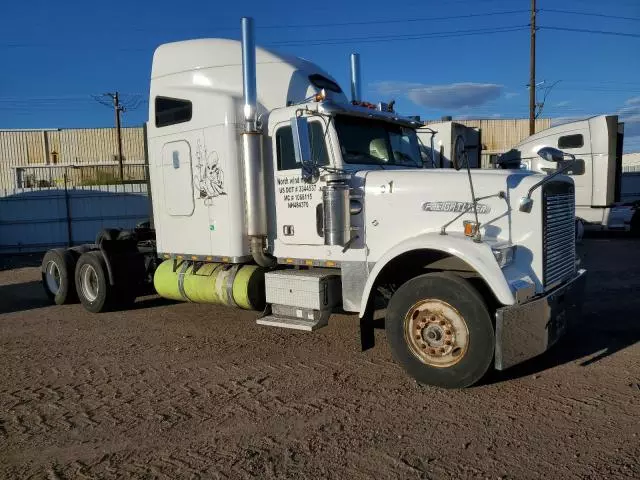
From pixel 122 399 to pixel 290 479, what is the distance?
2139mm

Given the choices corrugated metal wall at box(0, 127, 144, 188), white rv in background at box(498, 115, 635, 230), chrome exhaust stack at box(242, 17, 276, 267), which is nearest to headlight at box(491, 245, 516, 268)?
chrome exhaust stack at box(242, 17, 276, 267)

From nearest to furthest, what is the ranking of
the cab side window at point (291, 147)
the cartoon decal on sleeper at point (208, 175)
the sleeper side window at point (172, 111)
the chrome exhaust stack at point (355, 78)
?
the cab side window at point (291, 147) → the cartoon decal on sleeper at point (208, 175) → the sleeper side window at point (172, 111) → the chrome exhaust stack at point (355, 78)

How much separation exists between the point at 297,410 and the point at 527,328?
2.01 meters

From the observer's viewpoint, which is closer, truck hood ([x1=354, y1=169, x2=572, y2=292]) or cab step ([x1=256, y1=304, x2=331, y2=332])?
truck hood ([x1=354, y1=169, x2=572, y2=292])

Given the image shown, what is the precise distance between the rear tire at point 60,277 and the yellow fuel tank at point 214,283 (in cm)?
216

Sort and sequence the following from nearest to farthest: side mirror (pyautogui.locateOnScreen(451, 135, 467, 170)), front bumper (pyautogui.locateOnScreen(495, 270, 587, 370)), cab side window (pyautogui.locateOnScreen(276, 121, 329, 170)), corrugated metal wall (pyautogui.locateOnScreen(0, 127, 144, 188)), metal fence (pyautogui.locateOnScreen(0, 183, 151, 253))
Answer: front bumper (pyautogui.locateOnScreen(495, 270, 587, 370))
side mirror (pyautogui.locateOnScreen(451, 135, 467, 170))
cab side window (pyautogui.locateOnScreen(276, 121, 329, 170))
metal fence (pyautogui.locateOnScreen(0, 183, 151, 253))
corrugated metal wall (pyautogui.locateOnScreen(0, 127, 144, 188))

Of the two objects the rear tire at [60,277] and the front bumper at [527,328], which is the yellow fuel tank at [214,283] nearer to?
the rear tire at [60,277]

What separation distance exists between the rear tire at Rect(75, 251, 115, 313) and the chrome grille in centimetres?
644

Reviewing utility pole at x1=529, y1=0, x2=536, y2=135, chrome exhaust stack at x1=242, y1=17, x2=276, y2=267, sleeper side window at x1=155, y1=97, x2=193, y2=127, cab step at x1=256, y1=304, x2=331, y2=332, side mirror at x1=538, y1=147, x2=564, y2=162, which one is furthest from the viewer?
utility pole at x1=529, y1=0, x2=536, y2=135

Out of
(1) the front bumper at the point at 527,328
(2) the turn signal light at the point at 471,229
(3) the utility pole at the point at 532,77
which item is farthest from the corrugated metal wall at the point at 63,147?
(1) the front bumper at the point at 527,328

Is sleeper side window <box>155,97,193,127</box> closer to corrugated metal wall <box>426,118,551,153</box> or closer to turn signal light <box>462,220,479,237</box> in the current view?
turn signal light <box>462,220,479,237</box>

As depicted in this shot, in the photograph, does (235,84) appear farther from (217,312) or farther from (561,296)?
(561,296)

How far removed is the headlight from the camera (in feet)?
15.3

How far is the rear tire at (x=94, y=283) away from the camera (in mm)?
8570
